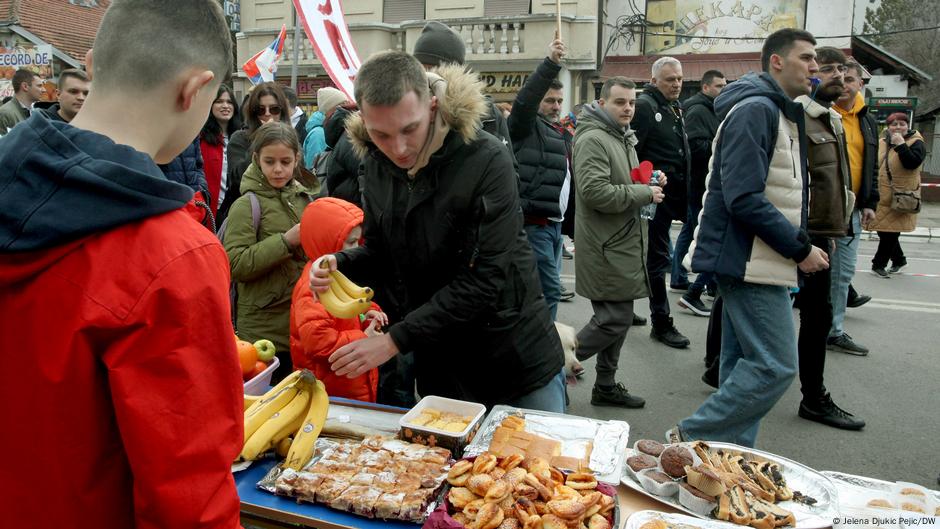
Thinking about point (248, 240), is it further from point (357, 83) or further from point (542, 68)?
point (542, 68)

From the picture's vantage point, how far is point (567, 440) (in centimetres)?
240

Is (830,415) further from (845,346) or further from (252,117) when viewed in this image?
(252,117)

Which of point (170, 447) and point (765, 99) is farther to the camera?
point (765, 99)

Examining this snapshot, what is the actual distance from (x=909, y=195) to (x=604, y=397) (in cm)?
647

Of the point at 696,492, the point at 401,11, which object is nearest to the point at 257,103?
the point at 696,492

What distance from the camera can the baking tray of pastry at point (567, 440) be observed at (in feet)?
7.29

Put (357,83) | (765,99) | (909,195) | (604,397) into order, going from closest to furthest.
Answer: (357,83)
(765,99)
(604,397)
(909,195)

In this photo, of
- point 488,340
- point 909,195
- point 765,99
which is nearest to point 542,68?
point 765,99

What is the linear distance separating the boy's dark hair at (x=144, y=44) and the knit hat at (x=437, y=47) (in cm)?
286

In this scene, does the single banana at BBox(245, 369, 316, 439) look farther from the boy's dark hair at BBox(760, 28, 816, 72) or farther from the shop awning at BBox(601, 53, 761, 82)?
the shop awning at BBox(601, 53, 761, 82)

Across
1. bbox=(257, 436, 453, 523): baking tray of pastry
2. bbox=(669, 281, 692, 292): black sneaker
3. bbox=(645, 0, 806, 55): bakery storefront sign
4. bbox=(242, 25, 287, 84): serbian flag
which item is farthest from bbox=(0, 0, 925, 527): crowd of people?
bbox=(645, 0, 806, 55): bakery storefront sign

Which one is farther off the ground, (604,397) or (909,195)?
(909,195)

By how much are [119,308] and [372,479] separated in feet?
3.85

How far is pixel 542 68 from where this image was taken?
4.36 meters
